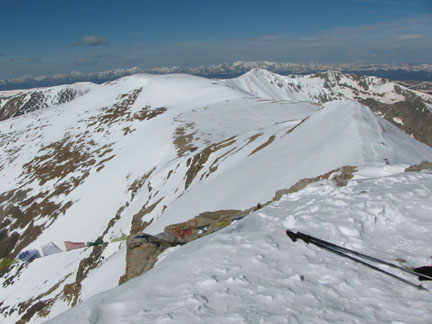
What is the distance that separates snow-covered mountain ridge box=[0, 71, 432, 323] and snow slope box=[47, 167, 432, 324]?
19.9 ft

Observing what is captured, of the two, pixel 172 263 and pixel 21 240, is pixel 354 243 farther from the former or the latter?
pixel 21 240

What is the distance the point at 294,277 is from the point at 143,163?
133 ft

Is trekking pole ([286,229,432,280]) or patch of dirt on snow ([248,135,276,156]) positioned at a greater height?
trekking pole ([286,229,432,280])

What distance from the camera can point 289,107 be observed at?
200ft

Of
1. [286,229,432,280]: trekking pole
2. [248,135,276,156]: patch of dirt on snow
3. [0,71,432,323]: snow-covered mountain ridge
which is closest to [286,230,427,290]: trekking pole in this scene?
[286,229,432,280]: trekking pole

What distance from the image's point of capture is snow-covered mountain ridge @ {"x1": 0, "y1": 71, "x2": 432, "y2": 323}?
56.0 ft

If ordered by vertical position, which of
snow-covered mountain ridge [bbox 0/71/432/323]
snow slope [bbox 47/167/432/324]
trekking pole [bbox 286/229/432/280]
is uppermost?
trekking pole [bbox 286/229/432/280]

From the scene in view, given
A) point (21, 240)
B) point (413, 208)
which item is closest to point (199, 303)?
point (413, 208)

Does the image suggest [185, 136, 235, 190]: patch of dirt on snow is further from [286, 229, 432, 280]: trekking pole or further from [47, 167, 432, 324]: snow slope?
[286, 229, 432, 280]: trekking pole

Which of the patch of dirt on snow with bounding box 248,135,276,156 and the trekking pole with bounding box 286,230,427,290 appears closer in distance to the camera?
the trekking pole with bounding box 286,230,427,290

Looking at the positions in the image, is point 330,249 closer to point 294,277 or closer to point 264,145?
point 294,277

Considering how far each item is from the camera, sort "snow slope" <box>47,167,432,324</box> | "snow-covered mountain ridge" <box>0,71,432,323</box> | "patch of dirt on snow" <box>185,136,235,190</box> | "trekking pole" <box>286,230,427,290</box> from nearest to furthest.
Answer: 1. "snow slope" <box>47,167,432,324</box>
2. "trekking pole" <box>286,230,427,290</box>
3. "snow-covered mountain ridge" <box>0,71,432,323</box>
4. "patch of dirt on snow" <box>185,136,235,190</box>

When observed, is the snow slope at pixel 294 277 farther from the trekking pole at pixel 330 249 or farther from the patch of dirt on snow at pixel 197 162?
the patch of dirt on snow at pixel 197 162

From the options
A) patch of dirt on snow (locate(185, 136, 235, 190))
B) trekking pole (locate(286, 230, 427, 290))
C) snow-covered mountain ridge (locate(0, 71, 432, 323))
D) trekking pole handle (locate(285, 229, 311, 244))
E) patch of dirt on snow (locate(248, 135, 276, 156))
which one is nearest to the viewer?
trekking pole (locate(286, 230, 427, 290))
